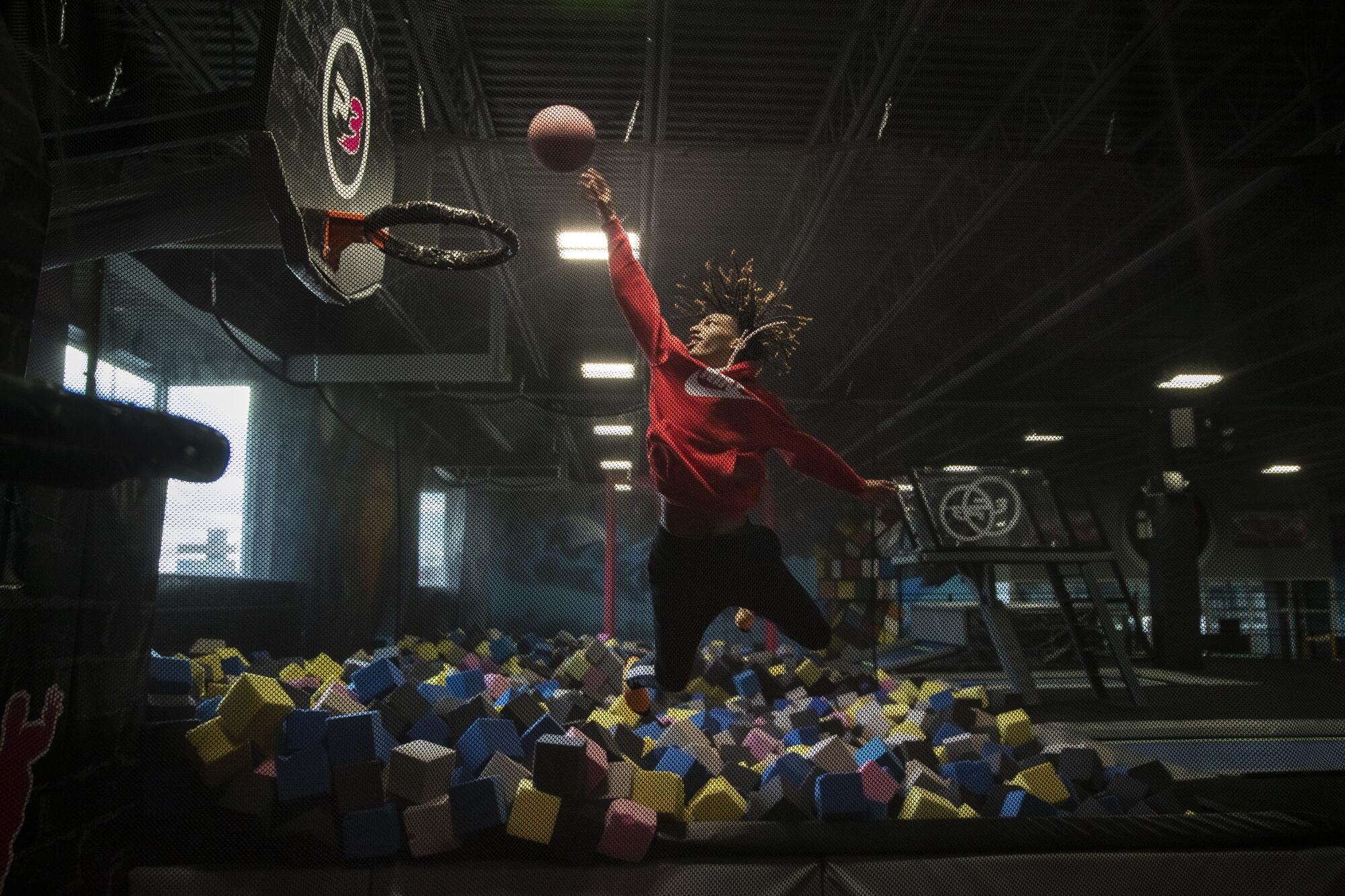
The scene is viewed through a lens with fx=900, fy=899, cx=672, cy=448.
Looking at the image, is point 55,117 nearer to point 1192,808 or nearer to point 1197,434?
point 1192,808

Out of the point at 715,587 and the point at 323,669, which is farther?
the point at 323,669

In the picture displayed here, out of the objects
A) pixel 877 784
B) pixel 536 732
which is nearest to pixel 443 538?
pixel 536 732

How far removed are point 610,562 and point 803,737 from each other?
3.84ft

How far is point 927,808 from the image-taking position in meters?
2.99

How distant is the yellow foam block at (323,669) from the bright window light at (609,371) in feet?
8.96

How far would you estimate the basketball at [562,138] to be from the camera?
247 centimetres

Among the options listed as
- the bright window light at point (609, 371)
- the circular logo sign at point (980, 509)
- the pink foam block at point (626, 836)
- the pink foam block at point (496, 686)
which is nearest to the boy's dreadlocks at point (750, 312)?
the pink foam block at point (626, 836)

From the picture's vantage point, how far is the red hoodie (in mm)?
2639

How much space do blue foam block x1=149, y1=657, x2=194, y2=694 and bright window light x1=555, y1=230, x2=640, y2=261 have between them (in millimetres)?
3459

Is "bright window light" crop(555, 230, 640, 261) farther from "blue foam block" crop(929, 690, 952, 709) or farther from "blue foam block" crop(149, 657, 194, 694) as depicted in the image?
"blue foam block" crop(149, 657, 194, 694)

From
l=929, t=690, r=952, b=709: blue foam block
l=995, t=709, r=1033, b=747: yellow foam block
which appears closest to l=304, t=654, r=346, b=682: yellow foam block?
l=929, t=690, r=952, b=709: blue foam block

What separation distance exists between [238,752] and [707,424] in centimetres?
181

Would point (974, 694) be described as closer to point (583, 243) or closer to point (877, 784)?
point (877, 784)

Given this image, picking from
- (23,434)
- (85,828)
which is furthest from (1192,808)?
(23,434)
